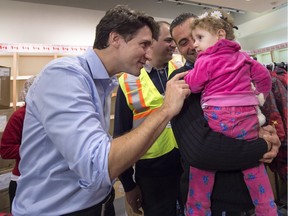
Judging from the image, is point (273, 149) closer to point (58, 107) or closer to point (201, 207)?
point (201, 207)

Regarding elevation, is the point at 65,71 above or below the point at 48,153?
above

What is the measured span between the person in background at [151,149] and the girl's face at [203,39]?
369 millimetres

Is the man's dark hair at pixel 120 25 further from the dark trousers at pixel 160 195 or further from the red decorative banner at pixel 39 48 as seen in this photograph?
the red decorative banner at pixel 39 48

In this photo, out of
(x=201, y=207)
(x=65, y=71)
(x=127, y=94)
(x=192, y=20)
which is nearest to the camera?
(x=65, y=71)

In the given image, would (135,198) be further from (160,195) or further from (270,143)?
(270,143)

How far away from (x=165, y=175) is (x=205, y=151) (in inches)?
25.6

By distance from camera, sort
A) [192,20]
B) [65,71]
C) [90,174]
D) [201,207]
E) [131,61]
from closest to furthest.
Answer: [90,174]
[65,71]
[201,207]
[131,61]
[192,20]

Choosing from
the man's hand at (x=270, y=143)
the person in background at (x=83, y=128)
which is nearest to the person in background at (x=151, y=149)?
the person in background at (x=83, y=128)

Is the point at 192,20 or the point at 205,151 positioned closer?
the point at 205,151

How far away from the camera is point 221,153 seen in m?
0.90

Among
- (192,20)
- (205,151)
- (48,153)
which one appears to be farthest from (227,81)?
(48,153)

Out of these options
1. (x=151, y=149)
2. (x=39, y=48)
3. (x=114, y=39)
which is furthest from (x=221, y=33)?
(x=39, y=48)

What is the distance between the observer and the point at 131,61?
1.17 meters

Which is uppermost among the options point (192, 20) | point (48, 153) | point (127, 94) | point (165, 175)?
point (192, 20)
